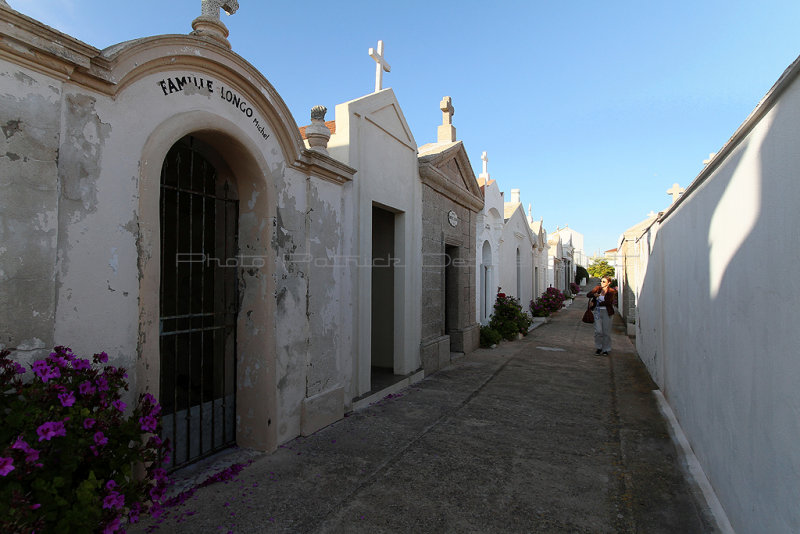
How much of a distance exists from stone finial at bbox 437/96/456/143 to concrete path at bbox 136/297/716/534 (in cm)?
581

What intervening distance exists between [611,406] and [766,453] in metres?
3.77

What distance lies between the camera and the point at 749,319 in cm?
239

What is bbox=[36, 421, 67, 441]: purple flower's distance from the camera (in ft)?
5.70

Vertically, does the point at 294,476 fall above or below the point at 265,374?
below

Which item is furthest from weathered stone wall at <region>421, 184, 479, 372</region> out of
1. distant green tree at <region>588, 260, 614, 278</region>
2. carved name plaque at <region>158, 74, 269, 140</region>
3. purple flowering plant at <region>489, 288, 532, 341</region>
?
distant green tree at <region>588, 260, 614, 278</region>

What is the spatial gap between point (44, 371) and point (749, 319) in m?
3.60

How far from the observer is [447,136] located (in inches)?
376

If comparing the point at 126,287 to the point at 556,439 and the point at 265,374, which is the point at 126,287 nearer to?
the point at 265,374

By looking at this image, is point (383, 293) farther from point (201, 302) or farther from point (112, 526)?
point (112, 526)

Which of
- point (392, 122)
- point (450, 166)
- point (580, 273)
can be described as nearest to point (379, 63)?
point (392, 122)

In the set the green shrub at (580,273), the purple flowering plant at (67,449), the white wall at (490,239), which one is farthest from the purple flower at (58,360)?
the green shrub at (580,273)

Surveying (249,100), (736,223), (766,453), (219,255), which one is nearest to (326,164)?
(249,100)

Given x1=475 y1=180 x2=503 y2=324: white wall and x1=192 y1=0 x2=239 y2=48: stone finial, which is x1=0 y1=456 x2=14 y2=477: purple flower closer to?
x1=192 y1=0 x2=239 y2=48: stone finial

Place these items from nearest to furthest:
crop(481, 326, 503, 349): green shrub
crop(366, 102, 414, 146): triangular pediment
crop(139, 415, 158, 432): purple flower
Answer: crop(139, 415, 158, 432): purple flower
crop(366, 102, 414, 146): triangular pediment
crop(481, 326, 503, 349): green shrub
